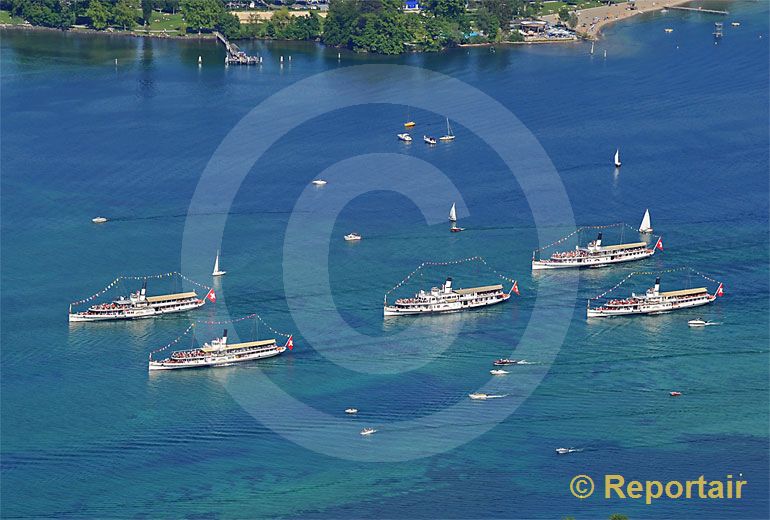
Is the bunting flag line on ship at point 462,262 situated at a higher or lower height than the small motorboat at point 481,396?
higher

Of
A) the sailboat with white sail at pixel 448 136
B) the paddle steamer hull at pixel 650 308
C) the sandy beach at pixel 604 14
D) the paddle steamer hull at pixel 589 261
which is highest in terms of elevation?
the sandy beach at pixel 604 14

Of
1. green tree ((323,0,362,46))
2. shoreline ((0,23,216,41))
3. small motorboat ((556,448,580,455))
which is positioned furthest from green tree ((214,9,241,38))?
small motorboat ((556,448,580,455))

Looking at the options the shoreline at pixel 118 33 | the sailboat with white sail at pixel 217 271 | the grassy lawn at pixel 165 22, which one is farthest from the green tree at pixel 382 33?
the sailboat with white sail at pixel 217 271

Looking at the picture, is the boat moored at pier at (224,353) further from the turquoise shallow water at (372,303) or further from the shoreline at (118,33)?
the shoreline at (118,33)

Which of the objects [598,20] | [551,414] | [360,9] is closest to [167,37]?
[360,9]

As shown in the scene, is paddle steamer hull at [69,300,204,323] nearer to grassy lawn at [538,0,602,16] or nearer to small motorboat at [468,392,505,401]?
small motorboat at [468,392,505,401]

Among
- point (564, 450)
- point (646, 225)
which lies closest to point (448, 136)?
point (646, 225)

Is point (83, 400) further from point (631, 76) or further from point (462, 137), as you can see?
point (631, 76)
